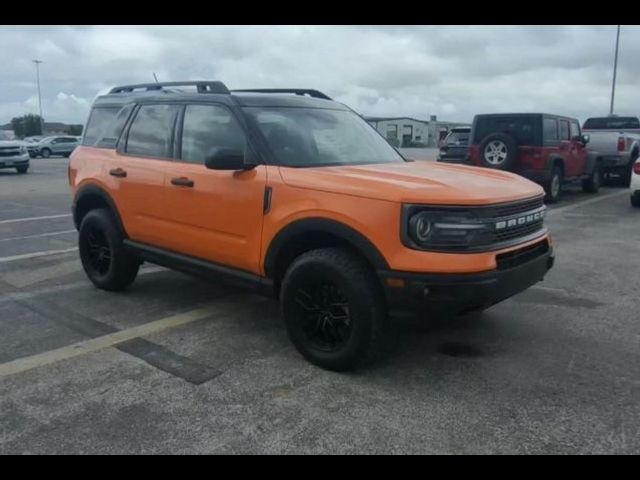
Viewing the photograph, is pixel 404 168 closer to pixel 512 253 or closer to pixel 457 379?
pixel 512 253

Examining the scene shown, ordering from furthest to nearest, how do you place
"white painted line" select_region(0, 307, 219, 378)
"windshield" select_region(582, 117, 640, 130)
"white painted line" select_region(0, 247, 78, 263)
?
1. "windshield" select_region(582, 117, 640, 130)
2. "white painted line" select_region(0, 247, 78, 263)
3. "white painted line" select_region(0, 307, 219, 378)

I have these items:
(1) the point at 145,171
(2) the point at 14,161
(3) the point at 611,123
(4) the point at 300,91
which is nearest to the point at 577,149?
(4) the point at 300,91

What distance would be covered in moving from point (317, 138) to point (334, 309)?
1449 mm

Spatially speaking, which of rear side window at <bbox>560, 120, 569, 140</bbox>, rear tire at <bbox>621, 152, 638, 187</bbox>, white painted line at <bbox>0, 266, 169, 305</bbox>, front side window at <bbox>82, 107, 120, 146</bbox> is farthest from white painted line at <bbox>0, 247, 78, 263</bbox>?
rear tire at <bbox>621, 152, 638, 187</bbox>

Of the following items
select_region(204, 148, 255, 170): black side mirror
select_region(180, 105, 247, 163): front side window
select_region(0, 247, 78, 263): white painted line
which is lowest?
select_region(0, 247, 78, 263): white painted line

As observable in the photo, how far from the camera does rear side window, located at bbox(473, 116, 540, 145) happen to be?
1181 cm

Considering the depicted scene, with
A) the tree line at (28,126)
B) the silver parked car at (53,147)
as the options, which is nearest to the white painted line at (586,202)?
the silver parked car at (53,147)

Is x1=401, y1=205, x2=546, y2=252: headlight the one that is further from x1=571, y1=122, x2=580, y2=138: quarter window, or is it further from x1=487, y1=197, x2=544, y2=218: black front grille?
x1=571, y1=122, x2=580, y2=138: quarter window

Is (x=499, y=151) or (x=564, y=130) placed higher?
(x=564, y=130)

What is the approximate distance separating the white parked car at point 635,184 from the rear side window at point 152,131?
9.64 meters

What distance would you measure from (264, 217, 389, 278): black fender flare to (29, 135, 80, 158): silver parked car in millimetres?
38561

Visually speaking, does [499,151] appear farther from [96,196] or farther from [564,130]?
[96,196]

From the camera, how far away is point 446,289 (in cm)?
323

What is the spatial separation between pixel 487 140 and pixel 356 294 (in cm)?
936
